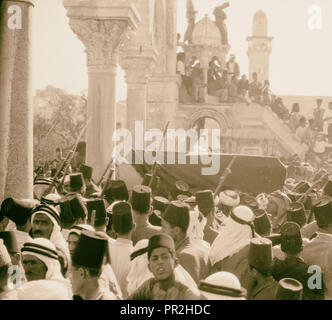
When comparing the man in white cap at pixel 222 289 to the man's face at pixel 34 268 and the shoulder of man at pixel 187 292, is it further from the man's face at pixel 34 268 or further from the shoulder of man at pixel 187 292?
the man's face at pixel 34 268

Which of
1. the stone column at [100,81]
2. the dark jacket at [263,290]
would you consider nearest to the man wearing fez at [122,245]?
the dark jacket at [263,290]

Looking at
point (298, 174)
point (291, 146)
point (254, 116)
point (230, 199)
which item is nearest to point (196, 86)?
point (254, 116)

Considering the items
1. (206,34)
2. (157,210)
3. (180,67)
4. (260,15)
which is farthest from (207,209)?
(260,15)

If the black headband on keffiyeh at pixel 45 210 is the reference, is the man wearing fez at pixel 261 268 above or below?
below

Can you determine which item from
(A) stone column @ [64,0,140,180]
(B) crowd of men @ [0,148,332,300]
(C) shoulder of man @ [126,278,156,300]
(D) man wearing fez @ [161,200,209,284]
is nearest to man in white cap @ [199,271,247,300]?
(B) crowd of men @ [0,148,332,300]

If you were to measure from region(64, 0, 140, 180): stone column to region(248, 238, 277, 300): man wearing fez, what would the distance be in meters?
6.30

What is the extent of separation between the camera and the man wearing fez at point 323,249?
447cm

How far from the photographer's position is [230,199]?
6.55m

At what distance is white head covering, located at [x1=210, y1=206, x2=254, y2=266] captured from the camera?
4629 millimetres

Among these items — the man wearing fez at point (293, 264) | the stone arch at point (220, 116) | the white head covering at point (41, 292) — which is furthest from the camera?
the stone arch at point (220, 116)

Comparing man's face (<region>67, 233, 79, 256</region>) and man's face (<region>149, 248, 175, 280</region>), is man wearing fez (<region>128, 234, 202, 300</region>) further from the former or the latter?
man's face (<region>67, 233, 79, 256</region>)

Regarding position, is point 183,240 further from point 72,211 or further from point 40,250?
point 40,250
